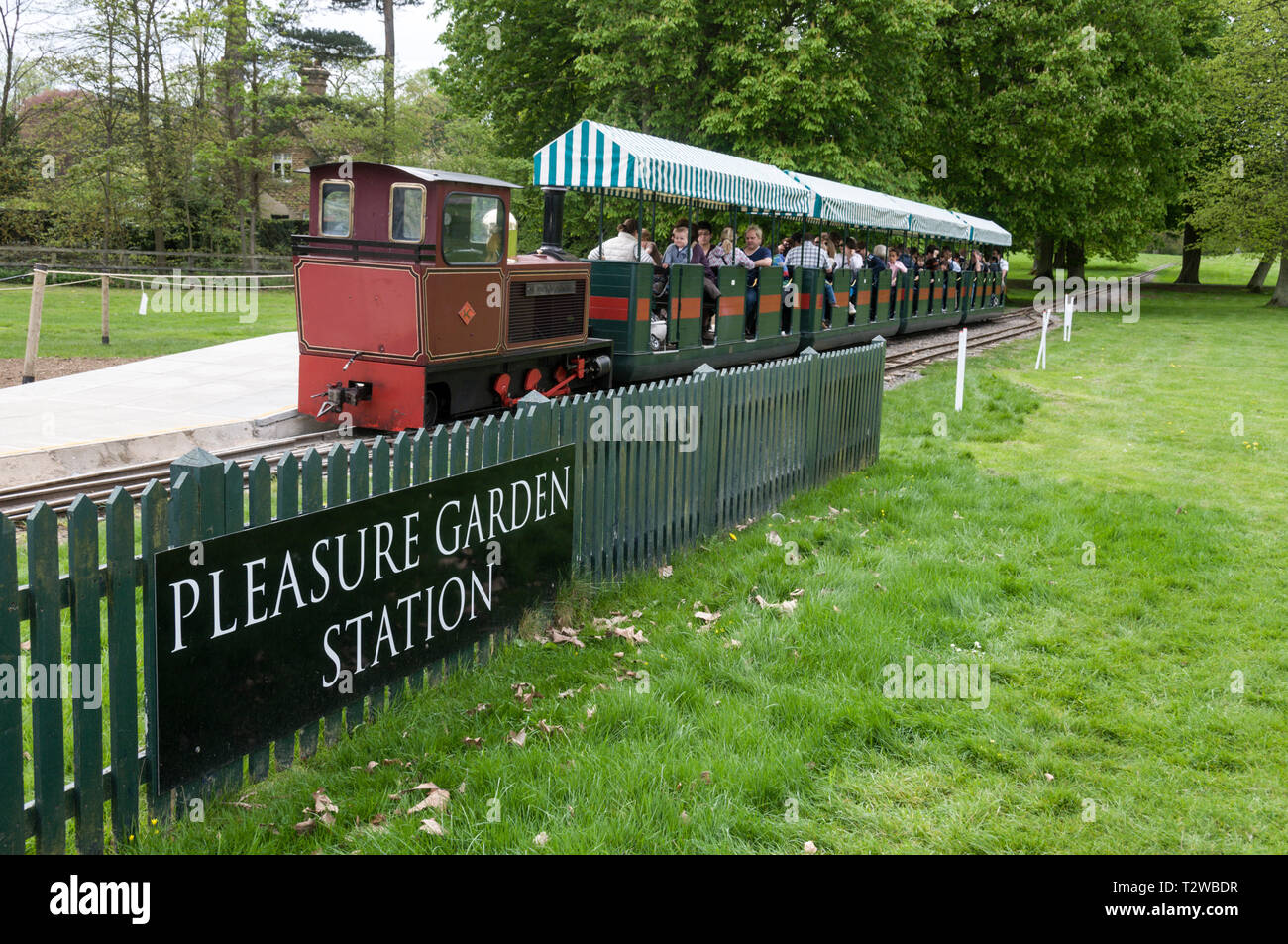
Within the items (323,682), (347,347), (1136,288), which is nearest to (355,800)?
(323,682)

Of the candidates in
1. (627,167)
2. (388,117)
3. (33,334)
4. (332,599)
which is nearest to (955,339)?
(627,167)

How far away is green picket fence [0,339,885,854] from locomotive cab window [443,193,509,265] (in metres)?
3.29

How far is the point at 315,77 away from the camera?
45.1m

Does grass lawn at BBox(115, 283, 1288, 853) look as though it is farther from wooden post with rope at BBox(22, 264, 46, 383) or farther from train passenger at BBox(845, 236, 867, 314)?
train passenger at BBox(845, 236, 867, 314)

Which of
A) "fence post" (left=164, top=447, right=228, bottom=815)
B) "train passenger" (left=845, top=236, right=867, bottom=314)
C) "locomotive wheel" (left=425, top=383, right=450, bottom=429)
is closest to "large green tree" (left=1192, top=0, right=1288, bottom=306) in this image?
"train passenger" (left=845, top=236, right=867, bottom=314)

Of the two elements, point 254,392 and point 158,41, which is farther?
point 158,41

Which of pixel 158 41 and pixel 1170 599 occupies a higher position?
pixel 158 41

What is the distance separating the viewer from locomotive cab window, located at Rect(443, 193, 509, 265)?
30.8 ft

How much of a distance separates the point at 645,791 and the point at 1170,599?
3.87 meters

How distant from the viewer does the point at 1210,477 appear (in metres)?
9.55

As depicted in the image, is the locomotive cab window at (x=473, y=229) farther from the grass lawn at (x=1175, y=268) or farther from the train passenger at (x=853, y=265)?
the grass lawn at (x=1175, y=268)

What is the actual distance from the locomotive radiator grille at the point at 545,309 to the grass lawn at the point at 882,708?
148 inches

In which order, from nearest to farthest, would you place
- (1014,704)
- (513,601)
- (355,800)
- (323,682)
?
(355,800)
(323,682)
(1014,704)
(513,601)
